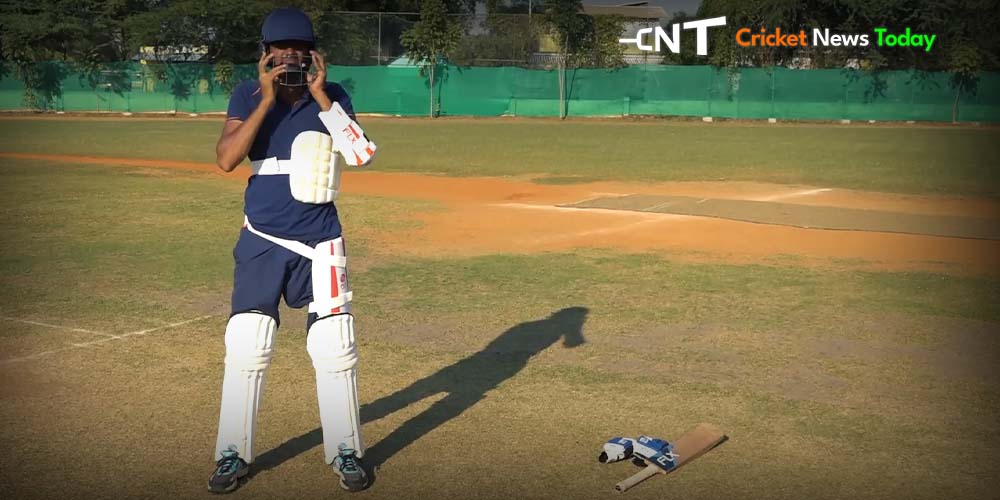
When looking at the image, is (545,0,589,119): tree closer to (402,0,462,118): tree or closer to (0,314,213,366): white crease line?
(402,0,462,118): tree

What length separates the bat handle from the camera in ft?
15.6

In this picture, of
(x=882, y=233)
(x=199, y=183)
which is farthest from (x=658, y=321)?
(x=199, y=183)

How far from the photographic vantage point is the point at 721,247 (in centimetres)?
1190

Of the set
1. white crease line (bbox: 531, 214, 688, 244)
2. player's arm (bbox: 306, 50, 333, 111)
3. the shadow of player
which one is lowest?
the shadow of player

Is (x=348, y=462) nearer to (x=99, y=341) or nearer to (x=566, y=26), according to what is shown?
(x=99, y=341)

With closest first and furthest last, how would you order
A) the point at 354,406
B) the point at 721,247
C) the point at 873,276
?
the point at 354,406, the point at 873,276, the point at 721,247

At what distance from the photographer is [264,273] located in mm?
4812

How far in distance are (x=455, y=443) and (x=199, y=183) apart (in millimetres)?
14334

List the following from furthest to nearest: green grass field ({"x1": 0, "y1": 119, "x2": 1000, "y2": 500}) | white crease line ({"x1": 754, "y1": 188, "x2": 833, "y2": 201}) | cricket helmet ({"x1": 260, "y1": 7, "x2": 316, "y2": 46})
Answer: white crease line ({"x1": 754, "y1": 188, "x2": 833, "y2": 201}), green grass field ({"x1": 0, "y1": 119, "x2": 1000, "y2": 500}), cricket helmet ({"x1": 260, "y1": 7, "x2": 316, "y2": 46})

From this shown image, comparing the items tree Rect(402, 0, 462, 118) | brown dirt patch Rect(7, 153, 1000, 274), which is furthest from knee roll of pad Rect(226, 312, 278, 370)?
tree Rect(402, 0, 462, 118)

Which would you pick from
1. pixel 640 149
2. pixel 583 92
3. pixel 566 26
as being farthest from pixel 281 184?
pixel 566 26

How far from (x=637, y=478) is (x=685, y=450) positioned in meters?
0.45

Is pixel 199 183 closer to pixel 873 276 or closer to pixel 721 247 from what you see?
pixel 721 247

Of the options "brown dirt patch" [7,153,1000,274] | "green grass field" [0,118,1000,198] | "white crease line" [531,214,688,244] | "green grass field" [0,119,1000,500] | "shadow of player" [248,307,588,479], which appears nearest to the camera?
"green grass field" [0,119,1000,500]
